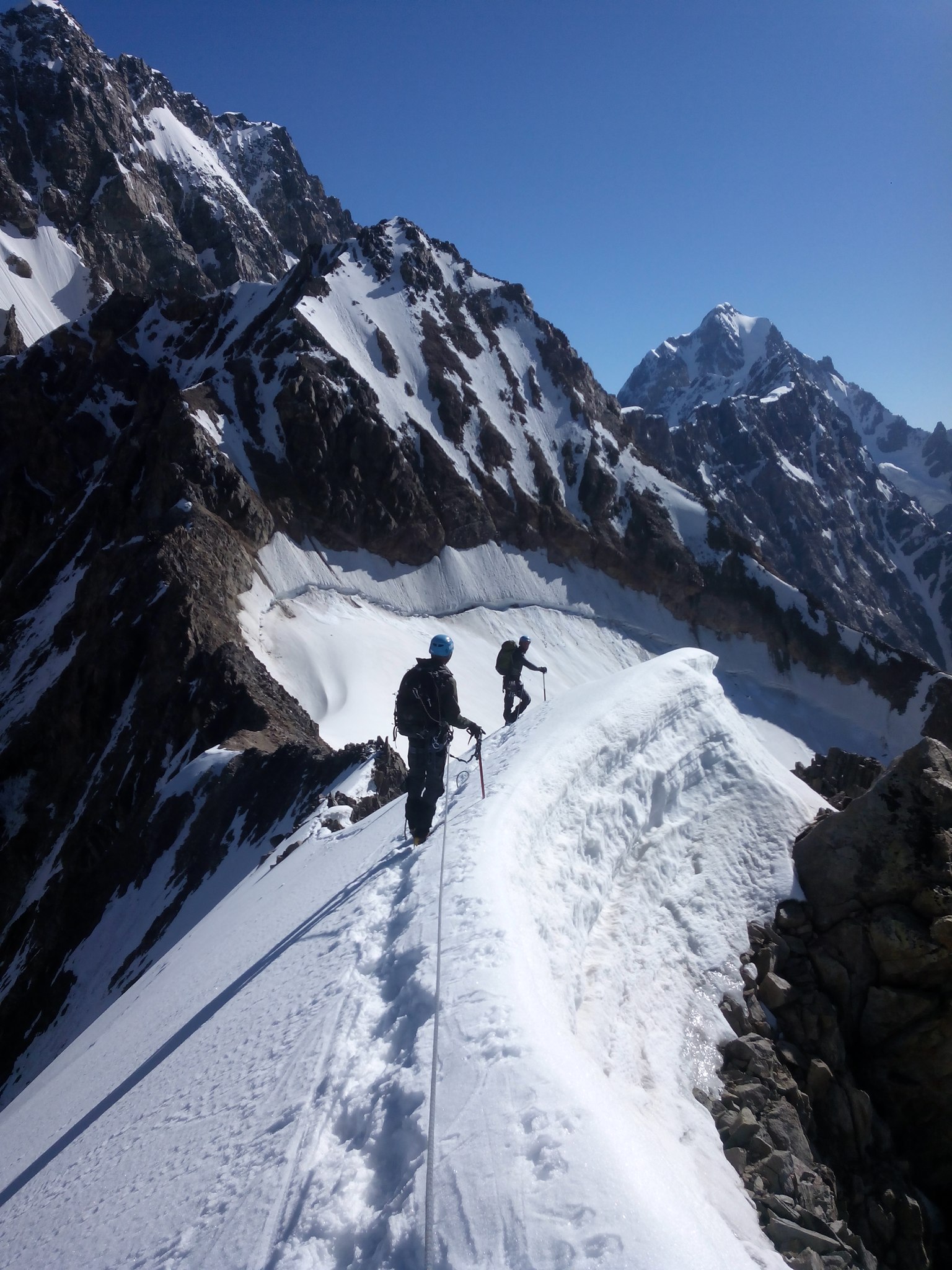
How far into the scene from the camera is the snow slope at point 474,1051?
3414 millimetres

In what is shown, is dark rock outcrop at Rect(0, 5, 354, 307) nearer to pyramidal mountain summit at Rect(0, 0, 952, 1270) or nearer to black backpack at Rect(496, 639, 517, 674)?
pyramidal mountain summit at Rect(0, 0, 952, 1270)

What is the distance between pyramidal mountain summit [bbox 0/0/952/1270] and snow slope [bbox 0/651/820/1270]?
31 millimetres

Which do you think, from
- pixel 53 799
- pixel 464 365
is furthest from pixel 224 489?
pixel 464 365

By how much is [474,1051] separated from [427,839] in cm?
367

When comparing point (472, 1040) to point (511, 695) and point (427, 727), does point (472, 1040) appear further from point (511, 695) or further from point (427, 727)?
point (511, 695)

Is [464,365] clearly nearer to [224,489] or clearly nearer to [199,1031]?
[224,489]

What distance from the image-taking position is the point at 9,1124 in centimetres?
834

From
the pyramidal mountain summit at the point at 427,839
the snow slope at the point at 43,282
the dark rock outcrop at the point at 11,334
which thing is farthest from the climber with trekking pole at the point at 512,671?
the snow slope at the point at 43,282

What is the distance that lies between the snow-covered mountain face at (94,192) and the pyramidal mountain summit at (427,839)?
1652 inches

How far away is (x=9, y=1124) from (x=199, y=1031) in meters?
4.27

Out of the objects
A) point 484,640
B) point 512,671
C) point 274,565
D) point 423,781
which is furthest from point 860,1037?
point 484,640

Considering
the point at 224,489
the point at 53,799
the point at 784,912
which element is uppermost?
the point at 224,489

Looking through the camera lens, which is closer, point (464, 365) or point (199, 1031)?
point (199, 1031)

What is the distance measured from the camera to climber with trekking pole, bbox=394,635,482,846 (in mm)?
7910
